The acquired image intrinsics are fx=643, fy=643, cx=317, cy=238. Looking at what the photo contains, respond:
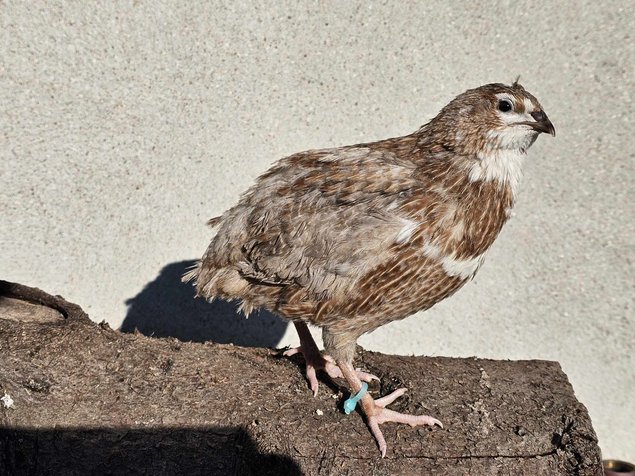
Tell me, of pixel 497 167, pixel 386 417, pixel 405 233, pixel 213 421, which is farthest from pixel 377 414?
pixel 497 167

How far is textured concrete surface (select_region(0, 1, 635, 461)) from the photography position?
379 cm

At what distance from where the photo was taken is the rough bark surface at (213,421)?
261 centimetres

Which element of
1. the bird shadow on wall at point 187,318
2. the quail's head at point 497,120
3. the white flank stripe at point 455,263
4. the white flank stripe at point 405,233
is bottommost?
the bird shadow on wall at point 187,318

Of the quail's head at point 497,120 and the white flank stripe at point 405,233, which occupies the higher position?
the quail's head at point 497,120

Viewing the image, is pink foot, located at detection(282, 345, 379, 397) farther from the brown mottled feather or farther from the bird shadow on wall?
the bird shadow on wall

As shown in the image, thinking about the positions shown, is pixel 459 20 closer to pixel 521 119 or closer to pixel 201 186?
pixel 521 119

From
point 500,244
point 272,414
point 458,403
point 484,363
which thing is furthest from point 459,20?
point 272,414

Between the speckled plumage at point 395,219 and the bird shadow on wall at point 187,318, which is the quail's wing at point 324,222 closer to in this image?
→ the speckled plumage at point 395,219

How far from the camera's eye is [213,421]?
2.68 metres

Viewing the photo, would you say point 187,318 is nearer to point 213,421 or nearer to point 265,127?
point 265,127

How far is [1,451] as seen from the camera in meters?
2.73

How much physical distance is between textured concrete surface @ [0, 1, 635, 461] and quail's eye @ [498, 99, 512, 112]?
149cm

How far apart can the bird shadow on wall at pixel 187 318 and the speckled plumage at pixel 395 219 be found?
167 centimetres

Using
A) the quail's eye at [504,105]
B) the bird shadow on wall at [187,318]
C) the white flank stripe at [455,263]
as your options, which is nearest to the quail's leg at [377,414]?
the white flank stripe at [455,263]
